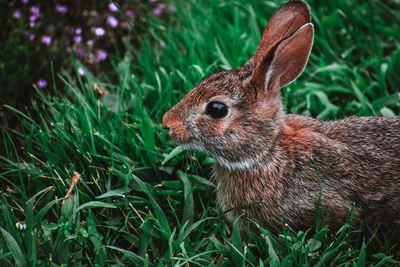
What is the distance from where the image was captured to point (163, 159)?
352 centimetres

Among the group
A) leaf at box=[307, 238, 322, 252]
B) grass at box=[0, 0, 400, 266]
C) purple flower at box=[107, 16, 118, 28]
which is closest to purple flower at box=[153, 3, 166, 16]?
grass at box=[0, 0, 400, 266]

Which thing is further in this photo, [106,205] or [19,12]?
[19,12]

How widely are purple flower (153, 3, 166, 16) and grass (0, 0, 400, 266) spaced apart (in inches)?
19.2

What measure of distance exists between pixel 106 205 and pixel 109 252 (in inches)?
12.7

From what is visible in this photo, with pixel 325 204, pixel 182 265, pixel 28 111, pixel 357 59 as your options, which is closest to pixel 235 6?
pixel 357 59

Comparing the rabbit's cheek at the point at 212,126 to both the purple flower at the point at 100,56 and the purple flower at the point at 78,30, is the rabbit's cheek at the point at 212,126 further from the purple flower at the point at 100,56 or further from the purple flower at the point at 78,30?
the purple flower at the point at 78,30

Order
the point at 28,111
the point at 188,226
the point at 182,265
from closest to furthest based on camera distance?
the point at 182,265 < the point at 188,226 < the point at 28,111

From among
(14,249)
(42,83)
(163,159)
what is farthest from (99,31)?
(14,249)

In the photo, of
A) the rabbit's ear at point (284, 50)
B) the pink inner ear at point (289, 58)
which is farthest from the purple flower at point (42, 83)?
the pink inner ear at point (289, 58)

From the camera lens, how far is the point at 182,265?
2.89 m

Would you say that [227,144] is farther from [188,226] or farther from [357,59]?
[357,59]

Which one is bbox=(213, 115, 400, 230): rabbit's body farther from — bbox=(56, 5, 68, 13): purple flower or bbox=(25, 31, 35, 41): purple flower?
bbox=(56, 5, 68, 13): purple flower

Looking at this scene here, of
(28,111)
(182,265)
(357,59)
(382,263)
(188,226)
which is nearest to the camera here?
(382,263)

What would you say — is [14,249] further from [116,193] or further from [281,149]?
[281,149]
